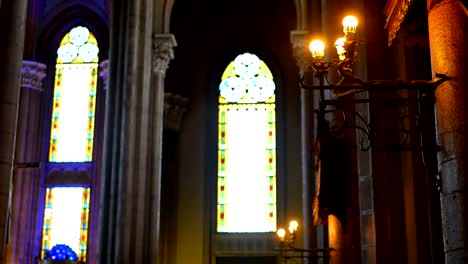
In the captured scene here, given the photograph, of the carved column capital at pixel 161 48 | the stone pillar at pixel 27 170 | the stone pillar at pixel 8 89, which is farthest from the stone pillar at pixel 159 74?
the stone pillar at pixel 8 89

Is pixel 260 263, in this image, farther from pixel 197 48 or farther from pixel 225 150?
pixel 197 48

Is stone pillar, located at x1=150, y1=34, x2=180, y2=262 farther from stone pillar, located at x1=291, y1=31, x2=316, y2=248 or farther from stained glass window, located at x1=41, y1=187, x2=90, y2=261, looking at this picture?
stained glass window, located at x1=41, y1=187, x2=90, y2=261

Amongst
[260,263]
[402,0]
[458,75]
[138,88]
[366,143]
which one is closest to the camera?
[458,75]

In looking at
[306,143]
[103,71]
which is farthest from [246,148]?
[306,143]

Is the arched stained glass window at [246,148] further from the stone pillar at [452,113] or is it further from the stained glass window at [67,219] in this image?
the stone pillar at [452,113]

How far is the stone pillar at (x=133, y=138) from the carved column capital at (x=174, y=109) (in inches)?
163

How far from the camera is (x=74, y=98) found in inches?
926

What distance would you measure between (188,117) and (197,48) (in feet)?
7.63

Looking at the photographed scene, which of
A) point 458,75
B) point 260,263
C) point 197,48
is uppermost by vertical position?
point 197,48

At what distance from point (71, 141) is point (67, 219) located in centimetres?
251

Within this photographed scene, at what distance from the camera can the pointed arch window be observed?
22219 mm

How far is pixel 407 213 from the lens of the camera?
9.00 m

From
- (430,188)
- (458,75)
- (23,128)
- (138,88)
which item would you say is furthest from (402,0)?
(23,128)

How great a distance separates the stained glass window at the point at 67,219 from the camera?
2214cm
